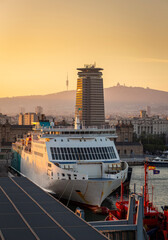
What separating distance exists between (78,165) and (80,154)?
124cm

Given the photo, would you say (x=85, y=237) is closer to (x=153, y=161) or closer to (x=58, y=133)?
(x=58, y=133)

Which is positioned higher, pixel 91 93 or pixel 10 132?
Result: pixel 91 93

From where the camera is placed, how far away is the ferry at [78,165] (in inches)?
1221

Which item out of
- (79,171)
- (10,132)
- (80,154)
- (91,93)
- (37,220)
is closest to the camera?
(37,220)

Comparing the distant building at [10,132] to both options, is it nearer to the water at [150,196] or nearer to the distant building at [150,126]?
the water at [150,196]

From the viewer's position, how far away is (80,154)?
1337 inches

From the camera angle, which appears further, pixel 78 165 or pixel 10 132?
pixel 10 132

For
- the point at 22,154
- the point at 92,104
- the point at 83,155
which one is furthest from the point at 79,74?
the point at 83,155

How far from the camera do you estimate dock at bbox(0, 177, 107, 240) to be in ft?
45.8

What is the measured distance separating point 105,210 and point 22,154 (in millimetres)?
16891

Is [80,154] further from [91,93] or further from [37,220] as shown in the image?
[91,93]

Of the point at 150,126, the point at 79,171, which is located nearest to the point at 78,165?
the point at 79,171

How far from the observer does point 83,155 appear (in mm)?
33938

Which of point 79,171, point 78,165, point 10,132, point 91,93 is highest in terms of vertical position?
point 91,93
